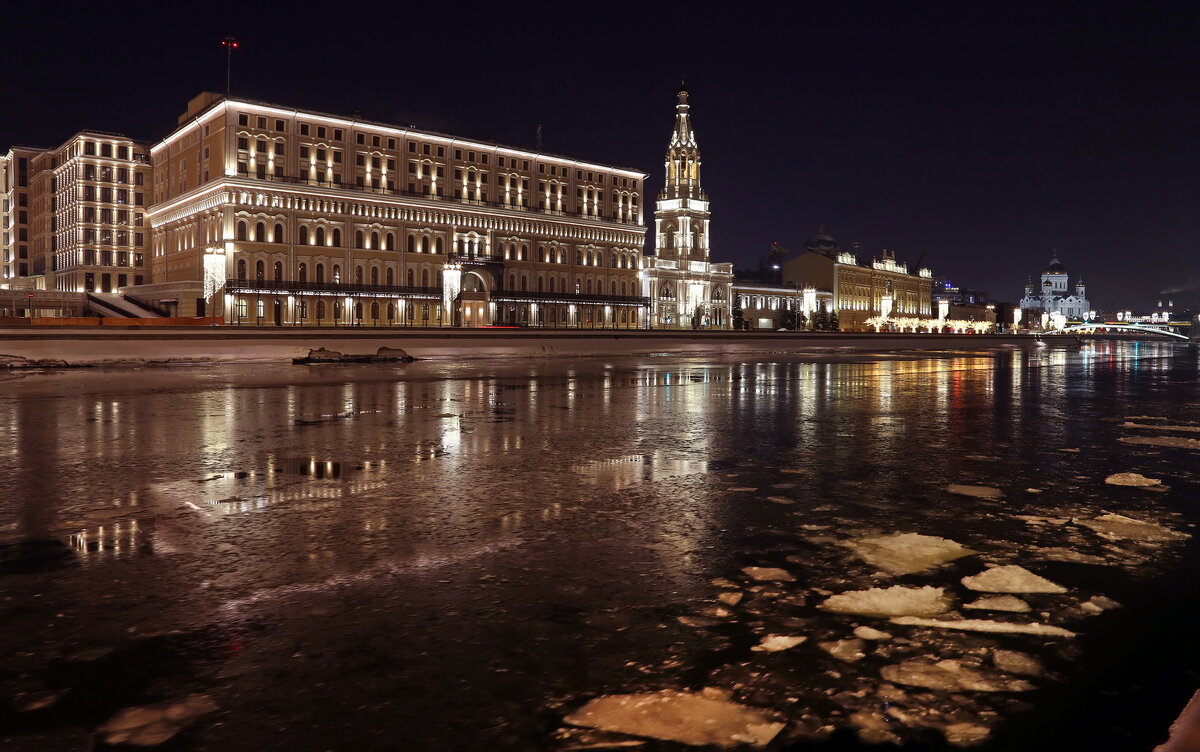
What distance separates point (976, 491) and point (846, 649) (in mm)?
3783

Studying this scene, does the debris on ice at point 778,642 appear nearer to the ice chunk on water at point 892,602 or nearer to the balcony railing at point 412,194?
the ice chunk on water at point 892,602

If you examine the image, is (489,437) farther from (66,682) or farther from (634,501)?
(66,682)

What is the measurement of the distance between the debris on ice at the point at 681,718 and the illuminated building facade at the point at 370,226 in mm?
62792

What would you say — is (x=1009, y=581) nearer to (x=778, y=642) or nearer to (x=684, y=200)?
(x=778, y=642)

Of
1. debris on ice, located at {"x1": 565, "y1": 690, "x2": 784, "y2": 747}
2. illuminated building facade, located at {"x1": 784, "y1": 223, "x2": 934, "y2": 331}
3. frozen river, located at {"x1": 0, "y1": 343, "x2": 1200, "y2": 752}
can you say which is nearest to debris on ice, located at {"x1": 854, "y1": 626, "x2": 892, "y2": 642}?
frozen river, located at {"x1": 0, "y1": 343, "x2": 1200, "y2": 752}

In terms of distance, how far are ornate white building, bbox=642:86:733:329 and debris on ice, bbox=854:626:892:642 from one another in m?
105

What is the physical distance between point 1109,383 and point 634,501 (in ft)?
65.9

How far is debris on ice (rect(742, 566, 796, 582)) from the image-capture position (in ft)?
13.6

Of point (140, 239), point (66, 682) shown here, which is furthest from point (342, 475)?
point (140, 239)

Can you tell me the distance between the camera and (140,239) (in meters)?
88.8

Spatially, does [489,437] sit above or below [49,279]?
below

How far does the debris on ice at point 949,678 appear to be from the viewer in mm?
2945

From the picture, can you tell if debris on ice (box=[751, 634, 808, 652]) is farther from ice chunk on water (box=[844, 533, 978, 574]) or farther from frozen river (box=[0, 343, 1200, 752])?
ice chunk on water (box=[844, 533, 978, 574])

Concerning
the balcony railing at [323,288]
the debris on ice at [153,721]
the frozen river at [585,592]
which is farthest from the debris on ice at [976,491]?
the balcony railing at [323,288]
